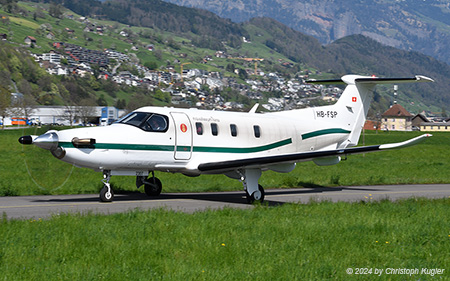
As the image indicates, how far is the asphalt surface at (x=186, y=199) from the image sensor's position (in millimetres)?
15531

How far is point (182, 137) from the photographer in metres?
18.9

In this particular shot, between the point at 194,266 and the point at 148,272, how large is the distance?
778 mm

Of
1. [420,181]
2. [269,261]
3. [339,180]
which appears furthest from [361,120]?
[269,261]

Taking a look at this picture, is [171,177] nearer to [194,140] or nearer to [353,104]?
[194,140]

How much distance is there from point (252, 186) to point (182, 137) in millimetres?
2811

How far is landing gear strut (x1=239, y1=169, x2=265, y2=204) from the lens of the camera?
18.6 metres

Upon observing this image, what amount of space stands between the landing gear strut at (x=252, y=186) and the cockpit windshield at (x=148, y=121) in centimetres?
303

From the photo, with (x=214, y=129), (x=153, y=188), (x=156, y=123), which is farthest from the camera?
(x=153, y=188)

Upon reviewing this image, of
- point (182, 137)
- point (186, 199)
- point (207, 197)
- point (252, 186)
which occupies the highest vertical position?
point (182, 137)

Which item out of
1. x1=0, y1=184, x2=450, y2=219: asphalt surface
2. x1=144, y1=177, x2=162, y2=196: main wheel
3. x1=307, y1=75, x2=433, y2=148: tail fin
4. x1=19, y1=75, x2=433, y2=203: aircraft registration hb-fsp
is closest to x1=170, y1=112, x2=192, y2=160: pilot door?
x1=19, y1=75, x2=433, y2=203: aircraft registration hb-fsp

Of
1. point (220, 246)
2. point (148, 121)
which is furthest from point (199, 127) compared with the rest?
point (220, 246)

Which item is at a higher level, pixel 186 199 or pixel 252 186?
pixel 252 186

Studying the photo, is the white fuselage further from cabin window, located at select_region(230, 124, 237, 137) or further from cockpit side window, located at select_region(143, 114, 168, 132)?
cockpit side window, located at select_region(143, 114, 168, 132)

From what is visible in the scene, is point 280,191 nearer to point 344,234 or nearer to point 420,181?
point 420,181
